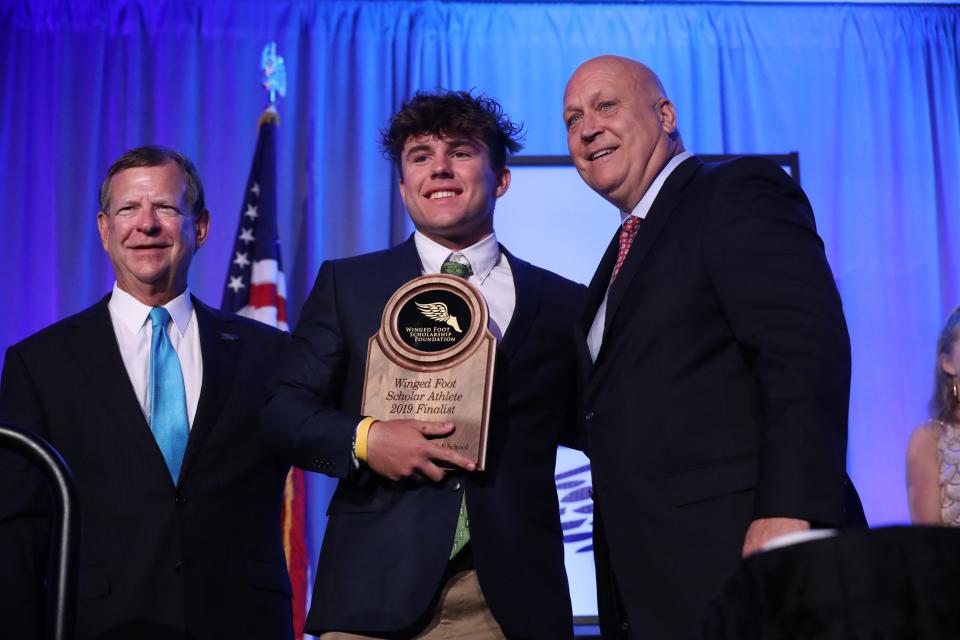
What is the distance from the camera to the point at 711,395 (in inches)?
82.3

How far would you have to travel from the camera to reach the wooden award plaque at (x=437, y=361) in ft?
7.55

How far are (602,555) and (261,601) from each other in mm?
956

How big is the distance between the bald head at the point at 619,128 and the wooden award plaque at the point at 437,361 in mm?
442

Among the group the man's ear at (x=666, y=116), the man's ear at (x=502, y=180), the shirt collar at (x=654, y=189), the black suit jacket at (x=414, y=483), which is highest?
the man's ear at (x=666, y=116)

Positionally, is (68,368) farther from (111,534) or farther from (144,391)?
(111,534)

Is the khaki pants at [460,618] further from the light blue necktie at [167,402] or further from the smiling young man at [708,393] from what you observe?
the light blue necktie at [167,402]

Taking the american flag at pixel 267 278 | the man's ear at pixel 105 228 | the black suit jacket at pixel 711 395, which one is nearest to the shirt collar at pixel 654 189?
the black suit jacket at pixel 711 395

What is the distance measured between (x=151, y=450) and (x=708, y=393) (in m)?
1.40

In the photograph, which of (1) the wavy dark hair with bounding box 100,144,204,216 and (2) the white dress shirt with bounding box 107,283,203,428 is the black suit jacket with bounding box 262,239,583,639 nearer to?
(2) the white dress shirt with bounding box 107,283,203,428

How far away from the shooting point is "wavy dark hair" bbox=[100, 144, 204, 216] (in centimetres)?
300

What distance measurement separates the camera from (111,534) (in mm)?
2615

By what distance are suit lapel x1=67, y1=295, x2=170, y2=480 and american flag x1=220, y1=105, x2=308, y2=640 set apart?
1.86 metres

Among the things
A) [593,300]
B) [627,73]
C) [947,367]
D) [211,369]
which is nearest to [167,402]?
[211,369]

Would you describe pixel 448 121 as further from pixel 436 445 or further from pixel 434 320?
pixel 436 445
